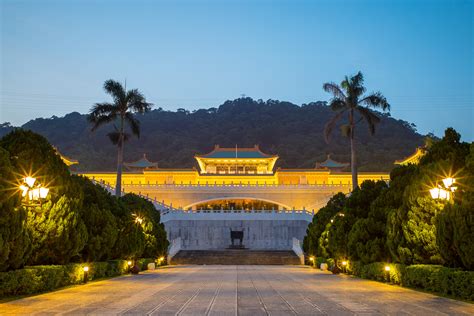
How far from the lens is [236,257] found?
46969 millimetres

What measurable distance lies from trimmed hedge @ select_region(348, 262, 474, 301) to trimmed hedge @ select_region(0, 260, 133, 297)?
35.0ft

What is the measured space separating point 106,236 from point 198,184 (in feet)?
157

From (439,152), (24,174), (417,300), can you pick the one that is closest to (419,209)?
(439,152)

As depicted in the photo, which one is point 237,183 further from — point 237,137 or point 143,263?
point 237,137

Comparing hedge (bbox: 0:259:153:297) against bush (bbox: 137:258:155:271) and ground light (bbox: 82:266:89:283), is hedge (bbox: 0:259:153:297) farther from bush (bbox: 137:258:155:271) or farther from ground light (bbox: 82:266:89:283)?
bush (bbox: 137:258:155:271)

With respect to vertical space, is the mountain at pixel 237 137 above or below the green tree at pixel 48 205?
above

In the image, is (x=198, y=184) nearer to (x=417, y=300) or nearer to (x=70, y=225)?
(x=70, y=225)

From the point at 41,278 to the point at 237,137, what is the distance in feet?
364

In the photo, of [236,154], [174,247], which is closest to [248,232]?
[174,247]

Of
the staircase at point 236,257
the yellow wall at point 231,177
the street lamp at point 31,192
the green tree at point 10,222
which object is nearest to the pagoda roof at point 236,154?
the yellow wall at point 231,177

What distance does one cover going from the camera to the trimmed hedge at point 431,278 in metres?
13.8

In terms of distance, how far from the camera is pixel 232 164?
84625 mm

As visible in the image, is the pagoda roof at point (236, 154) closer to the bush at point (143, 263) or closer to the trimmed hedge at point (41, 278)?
the bush at point (143, 263)

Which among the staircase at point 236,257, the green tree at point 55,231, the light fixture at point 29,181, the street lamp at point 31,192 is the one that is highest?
the light fixture at point 29,181
